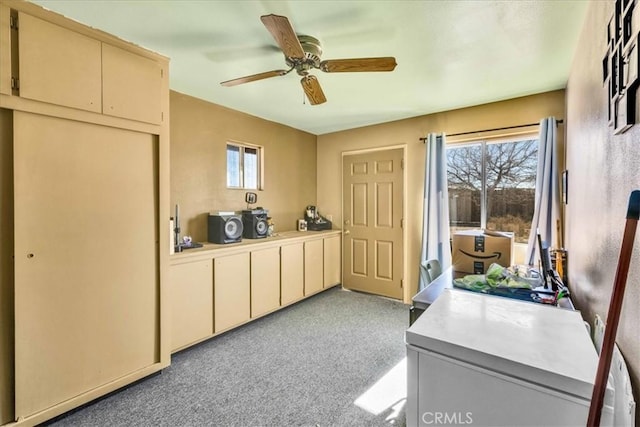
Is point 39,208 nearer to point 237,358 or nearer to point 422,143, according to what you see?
point 237,358

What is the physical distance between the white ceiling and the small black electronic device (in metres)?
1.87

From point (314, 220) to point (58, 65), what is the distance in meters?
3.24

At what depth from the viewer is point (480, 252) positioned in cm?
221

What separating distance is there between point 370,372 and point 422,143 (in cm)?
273

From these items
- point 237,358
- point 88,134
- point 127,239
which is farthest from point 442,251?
point 88,134

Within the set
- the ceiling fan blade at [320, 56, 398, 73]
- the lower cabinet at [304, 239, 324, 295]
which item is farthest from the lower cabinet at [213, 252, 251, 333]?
the ceiling fan blade at [320, 56, 398, 73]

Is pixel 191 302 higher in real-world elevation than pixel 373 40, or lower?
lower

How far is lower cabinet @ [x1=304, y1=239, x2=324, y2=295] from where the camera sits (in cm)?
379

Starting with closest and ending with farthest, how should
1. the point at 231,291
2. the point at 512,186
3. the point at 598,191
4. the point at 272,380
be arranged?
the point at 598,191, the point at 272,380, the point at 231,291, the point at 512,186

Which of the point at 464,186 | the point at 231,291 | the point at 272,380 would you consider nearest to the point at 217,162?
the point at 231,291

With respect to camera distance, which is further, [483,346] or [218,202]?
[218,202]

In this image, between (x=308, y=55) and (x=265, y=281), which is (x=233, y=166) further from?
(x=308, y=55)

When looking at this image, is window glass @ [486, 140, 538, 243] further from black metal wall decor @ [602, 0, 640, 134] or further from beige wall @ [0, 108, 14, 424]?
beige wall @ [0, 108, 14, 424]

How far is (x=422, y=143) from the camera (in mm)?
3596
